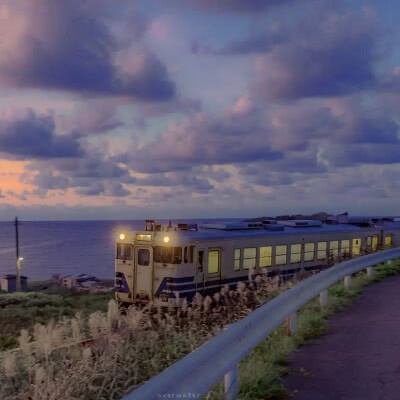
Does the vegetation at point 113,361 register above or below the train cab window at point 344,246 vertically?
below

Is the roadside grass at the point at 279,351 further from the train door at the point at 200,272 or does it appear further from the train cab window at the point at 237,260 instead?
the train cab window at the point at 237,260

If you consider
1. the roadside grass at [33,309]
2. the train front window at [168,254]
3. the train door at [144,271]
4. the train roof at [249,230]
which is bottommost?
the roadside grass at [33,309]

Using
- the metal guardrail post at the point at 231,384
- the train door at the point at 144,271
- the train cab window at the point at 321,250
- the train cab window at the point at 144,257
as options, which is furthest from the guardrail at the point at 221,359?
the train cab window at the point at 321,250

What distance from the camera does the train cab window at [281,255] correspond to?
19172 millimetres

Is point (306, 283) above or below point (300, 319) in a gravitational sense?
above

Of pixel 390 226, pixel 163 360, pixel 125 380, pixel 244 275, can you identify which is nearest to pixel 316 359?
pixel 163 360

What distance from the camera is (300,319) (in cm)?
855

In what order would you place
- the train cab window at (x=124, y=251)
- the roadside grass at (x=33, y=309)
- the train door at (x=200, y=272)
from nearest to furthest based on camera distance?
1. the train door at (x=200, y=272)
2. the train cab window at (x=124, y=251)
3. the roadside grass at (x=33, y=309)

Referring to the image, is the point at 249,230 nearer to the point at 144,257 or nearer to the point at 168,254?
the point at 168,254

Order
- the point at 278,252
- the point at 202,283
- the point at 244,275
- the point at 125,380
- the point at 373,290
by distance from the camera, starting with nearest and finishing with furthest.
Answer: the point at 125,380
the point at 373,290
the point at 202,283
the point at 244,275
the point at 278,252

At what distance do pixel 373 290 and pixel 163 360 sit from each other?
7.18 m

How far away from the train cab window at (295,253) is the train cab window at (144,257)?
5.65 m

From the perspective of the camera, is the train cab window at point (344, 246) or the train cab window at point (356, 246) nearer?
the train cab window at point (344, 246)

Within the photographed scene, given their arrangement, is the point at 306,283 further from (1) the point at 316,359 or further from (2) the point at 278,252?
(2) the point at 278,252
